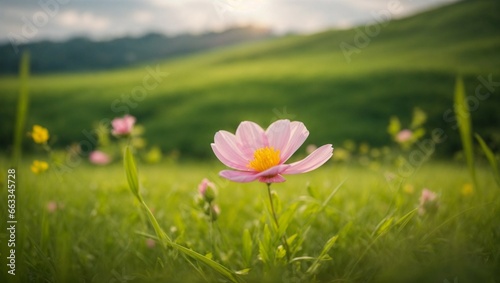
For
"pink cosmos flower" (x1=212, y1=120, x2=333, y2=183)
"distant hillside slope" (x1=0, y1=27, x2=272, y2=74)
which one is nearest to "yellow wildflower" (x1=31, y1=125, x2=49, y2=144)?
"pink cosmos flower" (x1=212, y1=120, x2=333, y2=183)

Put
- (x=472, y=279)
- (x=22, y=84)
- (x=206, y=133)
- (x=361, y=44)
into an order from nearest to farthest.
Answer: (x=472, y=279)
(x=22, y=84)
(x=206, y=133)
(x=361, y=44)

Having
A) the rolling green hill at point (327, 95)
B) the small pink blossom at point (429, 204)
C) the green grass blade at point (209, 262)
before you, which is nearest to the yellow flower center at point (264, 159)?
the green grass blade at point (209, 262)

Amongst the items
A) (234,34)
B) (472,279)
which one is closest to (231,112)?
(472,279)

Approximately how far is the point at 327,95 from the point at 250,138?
19687mm

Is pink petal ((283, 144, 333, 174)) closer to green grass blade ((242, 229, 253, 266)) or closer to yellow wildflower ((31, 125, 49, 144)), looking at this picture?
green grass blade ((242, 229, 253, 266))

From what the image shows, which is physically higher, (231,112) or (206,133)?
(231,112)

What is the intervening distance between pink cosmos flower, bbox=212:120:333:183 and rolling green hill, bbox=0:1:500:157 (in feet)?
43.9

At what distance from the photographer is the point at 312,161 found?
845mm

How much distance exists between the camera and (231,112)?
19.3m

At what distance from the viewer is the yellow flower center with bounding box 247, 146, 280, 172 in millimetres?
877

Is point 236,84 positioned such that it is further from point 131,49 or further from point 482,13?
point 131,49

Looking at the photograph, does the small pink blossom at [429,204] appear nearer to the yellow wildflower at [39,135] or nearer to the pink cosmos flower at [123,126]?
the pink cosmos flower at [123,126]

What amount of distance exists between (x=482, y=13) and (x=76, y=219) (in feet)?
113

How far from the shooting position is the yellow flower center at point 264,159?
88cm
